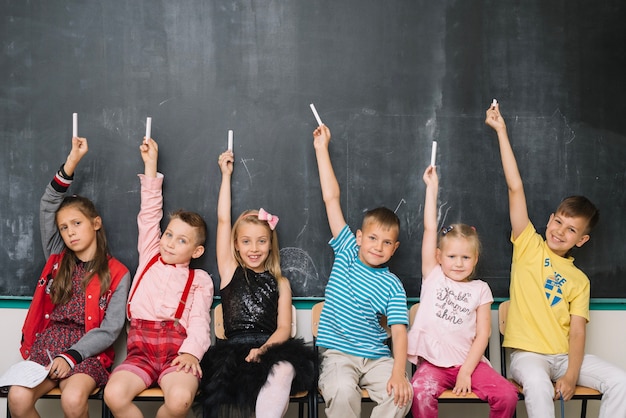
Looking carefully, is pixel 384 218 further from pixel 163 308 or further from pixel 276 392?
pixel 163 308

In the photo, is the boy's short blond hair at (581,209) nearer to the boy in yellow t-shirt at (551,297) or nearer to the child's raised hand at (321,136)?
the boy in yellow t-shirt at (551,297)

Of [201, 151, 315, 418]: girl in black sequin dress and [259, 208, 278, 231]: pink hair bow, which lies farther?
[259, 208, 278, 231]: pink hair bow

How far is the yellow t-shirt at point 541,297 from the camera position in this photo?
9.71 ft

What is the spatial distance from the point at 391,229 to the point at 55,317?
1670 millimetres

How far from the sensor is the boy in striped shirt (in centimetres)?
268

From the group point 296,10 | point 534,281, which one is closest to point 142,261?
point 296,10

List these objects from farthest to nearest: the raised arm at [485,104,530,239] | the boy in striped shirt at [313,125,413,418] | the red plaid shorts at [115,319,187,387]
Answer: the raised arm at [485,104,530,239]
the red plaid shorts at [115,319,187,387]
the boy in striped shirt at [313,125,413,418]

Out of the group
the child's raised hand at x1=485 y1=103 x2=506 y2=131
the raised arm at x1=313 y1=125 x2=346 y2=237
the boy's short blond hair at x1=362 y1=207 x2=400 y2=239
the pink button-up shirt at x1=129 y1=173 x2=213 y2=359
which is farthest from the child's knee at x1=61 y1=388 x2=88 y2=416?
the child's raised hand at x1=485 y1=103 x2=506 y2=131

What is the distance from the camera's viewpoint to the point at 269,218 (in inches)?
121

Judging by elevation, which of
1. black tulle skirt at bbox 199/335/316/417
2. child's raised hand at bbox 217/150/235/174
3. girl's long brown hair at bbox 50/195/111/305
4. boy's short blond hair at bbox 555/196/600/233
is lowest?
black tulle skirt at bbox 199/335/316/417

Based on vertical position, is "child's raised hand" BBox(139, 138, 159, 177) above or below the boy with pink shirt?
above

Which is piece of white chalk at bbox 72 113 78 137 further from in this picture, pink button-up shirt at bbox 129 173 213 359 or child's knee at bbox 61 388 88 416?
child's knee at bbox 61 388 88 416

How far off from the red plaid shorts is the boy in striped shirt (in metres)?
0.69

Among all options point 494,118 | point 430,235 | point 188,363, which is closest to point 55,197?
point 188,363
